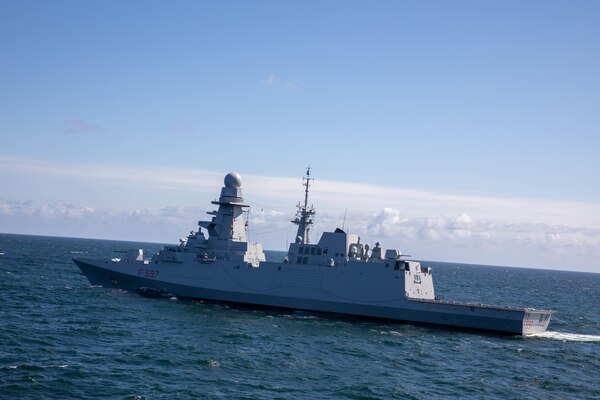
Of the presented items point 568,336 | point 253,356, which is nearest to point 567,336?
point 568,336

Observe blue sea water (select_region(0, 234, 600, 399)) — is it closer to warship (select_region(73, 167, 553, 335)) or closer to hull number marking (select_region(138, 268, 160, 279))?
warship (select_region(73, 167, 553, 335))

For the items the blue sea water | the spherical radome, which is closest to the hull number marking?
the blue sea water

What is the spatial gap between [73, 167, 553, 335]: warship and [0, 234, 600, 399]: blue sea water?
80cm

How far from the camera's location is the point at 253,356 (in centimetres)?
2305

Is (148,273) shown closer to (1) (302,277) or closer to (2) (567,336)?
(1) (302,277)

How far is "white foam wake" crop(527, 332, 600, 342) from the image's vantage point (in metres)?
32.2

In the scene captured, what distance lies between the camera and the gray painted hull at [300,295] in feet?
102

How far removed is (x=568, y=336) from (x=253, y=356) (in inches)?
774

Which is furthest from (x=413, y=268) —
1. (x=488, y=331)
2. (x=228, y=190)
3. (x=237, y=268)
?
(x=228, y=190)

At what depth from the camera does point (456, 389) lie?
2038 centimetres

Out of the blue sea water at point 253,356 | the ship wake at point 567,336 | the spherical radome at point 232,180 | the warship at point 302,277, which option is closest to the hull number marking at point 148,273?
the warship at point 302,277

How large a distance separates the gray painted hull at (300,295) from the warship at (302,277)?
51 mm

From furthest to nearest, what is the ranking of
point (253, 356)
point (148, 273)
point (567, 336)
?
point (148, 273) < point (567, 336) < point (253, 356)

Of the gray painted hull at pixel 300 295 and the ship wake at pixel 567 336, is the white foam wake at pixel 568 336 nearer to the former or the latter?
the ship wake at pixel 567 336
